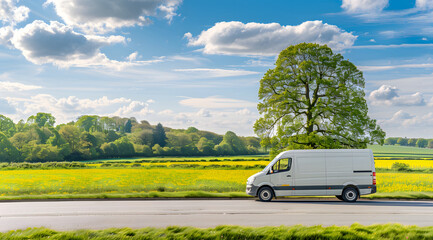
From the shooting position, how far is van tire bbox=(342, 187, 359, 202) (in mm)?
17172

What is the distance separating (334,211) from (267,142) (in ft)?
50.6

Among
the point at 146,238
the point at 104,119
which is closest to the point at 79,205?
the point at 146,238

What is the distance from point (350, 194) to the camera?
17.3m

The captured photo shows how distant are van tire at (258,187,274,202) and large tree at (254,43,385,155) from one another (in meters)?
11.0

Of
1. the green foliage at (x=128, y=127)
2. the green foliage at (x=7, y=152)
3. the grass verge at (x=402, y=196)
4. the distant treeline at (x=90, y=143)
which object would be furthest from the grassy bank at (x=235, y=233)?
the green foliage at (x=128, y=127)

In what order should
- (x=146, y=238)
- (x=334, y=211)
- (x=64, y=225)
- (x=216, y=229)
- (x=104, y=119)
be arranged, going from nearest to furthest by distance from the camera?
(x=146, y=238)
(x=216, y=229)
(x=64, y=225)
(x=334, y=211)
(x=104, y=119)

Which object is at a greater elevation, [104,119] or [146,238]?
[104,119]

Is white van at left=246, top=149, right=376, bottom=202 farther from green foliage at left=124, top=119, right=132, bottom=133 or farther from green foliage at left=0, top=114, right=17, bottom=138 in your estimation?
green foliage at left=124, top=119, right=132, bottom=133

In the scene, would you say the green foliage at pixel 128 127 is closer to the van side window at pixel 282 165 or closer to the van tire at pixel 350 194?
the van side window at pixel 282 165

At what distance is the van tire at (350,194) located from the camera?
17172 millimetres

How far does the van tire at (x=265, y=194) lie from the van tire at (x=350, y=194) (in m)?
3.65

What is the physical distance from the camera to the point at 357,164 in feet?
56.8

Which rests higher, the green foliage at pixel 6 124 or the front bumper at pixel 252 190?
the green foliage at pixel 6 124

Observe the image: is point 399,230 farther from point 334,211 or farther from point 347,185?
point 347,185
